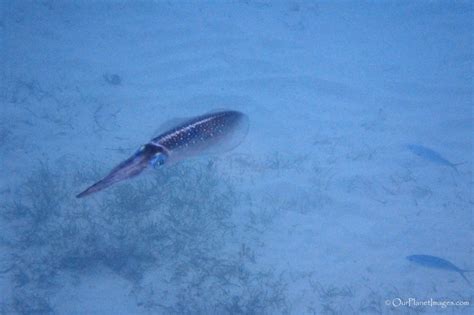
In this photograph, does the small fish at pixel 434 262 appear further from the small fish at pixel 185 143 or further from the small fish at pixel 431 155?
the small fish at pixel 185 143

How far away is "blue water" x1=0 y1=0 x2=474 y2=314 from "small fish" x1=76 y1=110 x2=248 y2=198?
130mm

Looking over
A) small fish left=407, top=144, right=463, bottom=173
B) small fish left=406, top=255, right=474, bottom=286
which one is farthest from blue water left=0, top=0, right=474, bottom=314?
small fish left=406, top=255, right=474, bottom=286

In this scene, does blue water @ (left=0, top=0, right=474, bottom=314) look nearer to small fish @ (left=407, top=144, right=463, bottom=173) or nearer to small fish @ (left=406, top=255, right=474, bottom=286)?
small fish @ (left=407, top=144, right=463, bottom=173)

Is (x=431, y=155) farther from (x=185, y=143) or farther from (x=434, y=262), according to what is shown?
(x=185, y=143)

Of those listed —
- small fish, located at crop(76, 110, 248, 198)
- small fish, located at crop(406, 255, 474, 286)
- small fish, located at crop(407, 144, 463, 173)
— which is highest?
small fish, located at crop(76, 110, 248, 198)

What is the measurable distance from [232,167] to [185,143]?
398 centimetres

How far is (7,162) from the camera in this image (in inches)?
235

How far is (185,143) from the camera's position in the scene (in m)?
2.30

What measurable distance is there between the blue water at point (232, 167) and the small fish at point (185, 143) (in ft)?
0.43

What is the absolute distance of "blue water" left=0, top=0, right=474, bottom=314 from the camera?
15.6 feet

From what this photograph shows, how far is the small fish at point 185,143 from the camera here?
6.39ft

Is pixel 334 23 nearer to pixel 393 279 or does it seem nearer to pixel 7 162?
pixel 393 279

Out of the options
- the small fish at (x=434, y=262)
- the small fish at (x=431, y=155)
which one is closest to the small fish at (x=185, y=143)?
the small fish at (x=434, y=262)

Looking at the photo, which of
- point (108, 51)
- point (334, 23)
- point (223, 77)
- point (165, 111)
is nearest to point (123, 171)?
point (165, 111)
